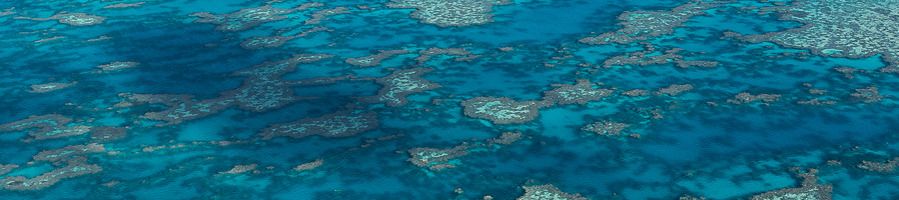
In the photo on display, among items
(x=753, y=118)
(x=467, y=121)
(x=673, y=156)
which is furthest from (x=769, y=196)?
(x=467, y=121)

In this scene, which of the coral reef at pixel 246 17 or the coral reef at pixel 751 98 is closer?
the coral reef at pixel 751 98

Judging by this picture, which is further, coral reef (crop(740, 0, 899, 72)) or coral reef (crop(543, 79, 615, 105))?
coral reef (crop(740, 0, 899, 72))

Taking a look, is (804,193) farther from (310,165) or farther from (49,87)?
(49,87)

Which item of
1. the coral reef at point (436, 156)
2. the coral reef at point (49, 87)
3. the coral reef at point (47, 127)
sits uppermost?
the coral reef at point (49, 87)

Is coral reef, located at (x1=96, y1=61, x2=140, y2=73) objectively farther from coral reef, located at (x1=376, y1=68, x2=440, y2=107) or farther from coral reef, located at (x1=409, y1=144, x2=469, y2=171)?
coral reef, located at (x1=409, y1=144, x2=469, y2=171)

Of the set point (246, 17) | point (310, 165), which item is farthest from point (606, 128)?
point (246, 17)

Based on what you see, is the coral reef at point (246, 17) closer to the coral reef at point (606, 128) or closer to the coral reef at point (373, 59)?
the coral reef at point (373, 59)

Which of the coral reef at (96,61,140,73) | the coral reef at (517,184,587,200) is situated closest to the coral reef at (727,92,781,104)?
the coral reef at (517,184,587,200)

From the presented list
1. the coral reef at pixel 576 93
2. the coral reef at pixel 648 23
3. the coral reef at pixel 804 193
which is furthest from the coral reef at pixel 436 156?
the coral reef at pixel 648 23
